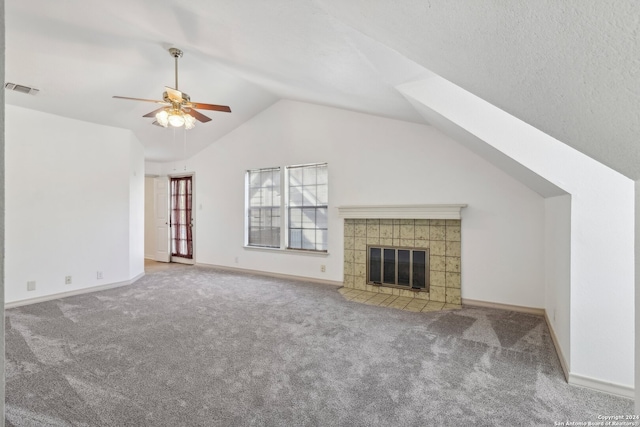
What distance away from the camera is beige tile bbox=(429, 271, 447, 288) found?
4.05m

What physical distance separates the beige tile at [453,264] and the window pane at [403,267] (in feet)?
1.71

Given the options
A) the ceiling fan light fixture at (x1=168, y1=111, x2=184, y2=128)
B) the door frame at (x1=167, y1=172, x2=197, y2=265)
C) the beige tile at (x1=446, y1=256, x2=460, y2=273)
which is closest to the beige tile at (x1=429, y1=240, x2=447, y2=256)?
the beige tile at (x1=446, y1=256, x2=460, y2=273)

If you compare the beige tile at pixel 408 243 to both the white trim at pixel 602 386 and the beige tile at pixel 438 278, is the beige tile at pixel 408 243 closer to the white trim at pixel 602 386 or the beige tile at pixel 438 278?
the beige tile at pixel 438 278

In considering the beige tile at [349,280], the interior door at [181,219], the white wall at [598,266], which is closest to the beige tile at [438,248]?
the beige tile at [349,280]

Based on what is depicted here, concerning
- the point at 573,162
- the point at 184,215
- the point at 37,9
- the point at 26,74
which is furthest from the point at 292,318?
the point at 184,215

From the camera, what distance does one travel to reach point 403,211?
14.0ft

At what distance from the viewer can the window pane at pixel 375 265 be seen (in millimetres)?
4527

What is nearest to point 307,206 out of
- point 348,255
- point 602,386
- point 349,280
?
point 348,255

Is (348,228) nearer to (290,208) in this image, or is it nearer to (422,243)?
(422,243)

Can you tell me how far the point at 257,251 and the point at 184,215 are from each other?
244 cm

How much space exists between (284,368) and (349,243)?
265cm

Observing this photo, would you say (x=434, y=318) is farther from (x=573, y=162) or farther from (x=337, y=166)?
(x=337, y=166)

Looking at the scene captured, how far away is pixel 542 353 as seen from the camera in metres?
2.54

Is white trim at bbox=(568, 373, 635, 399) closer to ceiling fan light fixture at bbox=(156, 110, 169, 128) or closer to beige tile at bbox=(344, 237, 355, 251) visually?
beige tile at bbox=(344, 237, 355, 251)
